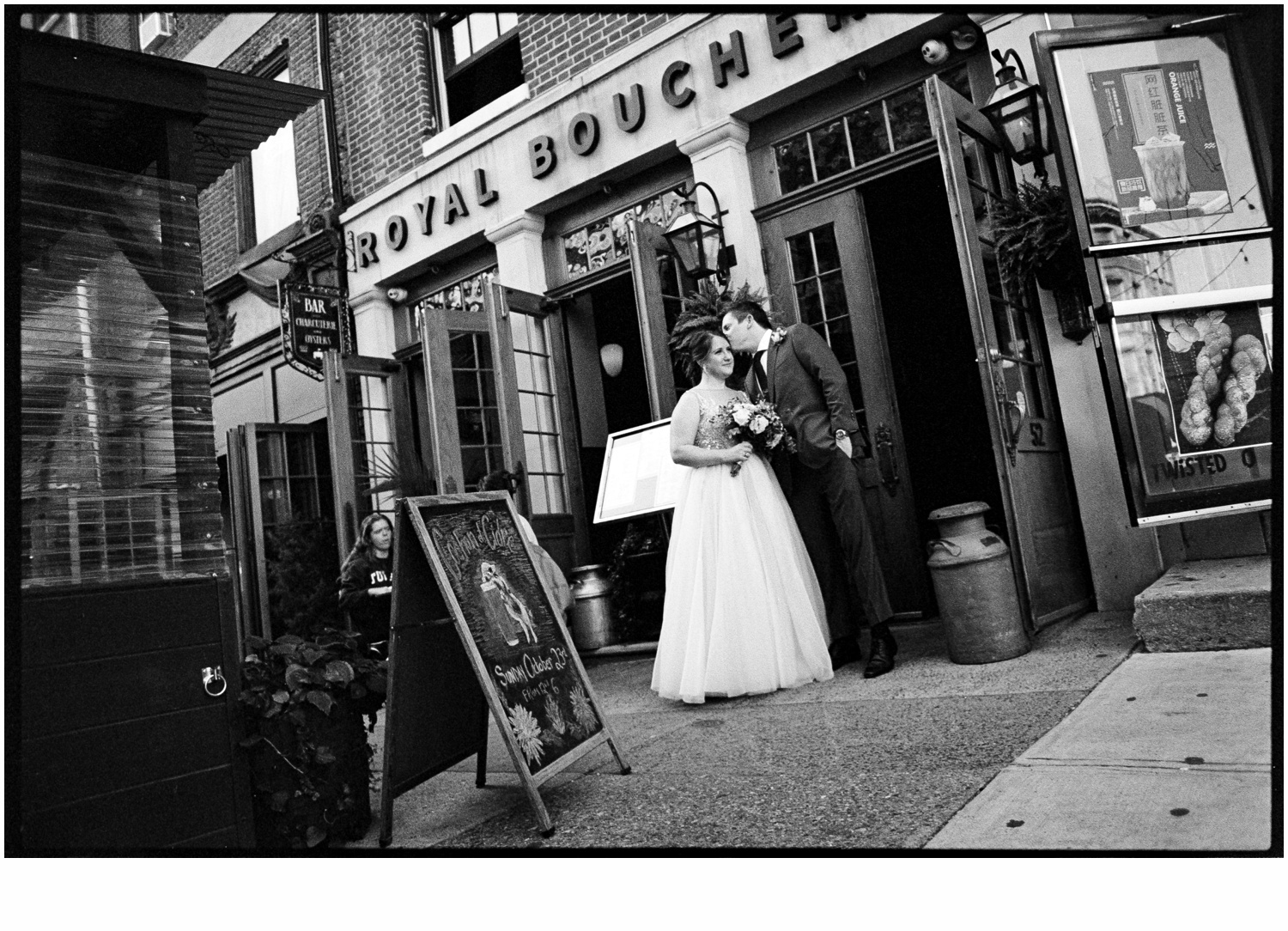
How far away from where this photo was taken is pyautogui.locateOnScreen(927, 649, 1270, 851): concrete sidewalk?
7.23 feet

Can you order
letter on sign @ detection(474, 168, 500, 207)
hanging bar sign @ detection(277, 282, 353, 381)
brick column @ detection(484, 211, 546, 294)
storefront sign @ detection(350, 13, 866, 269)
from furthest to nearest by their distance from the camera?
hanging bar sign @ detection(277, 282, 353, 381)
letter on sign @ detection(474, 168, 500, 207)
brick column @ detection(484, 211, 546, 294)
storefront sign @ detection(350, 13, 866, 269)

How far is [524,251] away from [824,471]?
3.71 metres

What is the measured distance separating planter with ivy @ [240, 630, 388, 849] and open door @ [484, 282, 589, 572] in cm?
352

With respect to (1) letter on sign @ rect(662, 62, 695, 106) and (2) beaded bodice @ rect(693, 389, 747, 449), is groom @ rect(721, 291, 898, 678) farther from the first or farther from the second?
(1) letter on sign @ rect(662, 62, 695, 106)

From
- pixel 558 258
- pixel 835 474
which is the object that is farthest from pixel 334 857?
pixel 558 258

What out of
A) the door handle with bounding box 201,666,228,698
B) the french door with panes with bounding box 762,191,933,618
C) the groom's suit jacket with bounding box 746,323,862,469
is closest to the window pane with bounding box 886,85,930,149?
the french door with panes with bounding box 762,191,933,618

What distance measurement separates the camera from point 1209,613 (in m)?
3.52

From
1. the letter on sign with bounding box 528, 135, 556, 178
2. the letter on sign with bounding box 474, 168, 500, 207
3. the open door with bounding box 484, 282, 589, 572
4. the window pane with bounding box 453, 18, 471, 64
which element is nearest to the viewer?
the open door with bounding box 484, 282, 589, 572

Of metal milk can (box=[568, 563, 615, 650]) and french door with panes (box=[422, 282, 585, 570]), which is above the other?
french door with panes (box=[422, 282, 585, 570])

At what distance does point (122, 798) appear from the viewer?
250 centimetres

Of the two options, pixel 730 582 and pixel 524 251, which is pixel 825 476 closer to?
pixel 730 582

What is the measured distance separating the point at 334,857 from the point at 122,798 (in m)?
0.63

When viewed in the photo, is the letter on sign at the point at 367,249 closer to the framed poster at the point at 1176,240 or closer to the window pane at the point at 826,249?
the window pane at the point at 826,249

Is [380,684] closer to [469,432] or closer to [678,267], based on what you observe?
[678,267]
